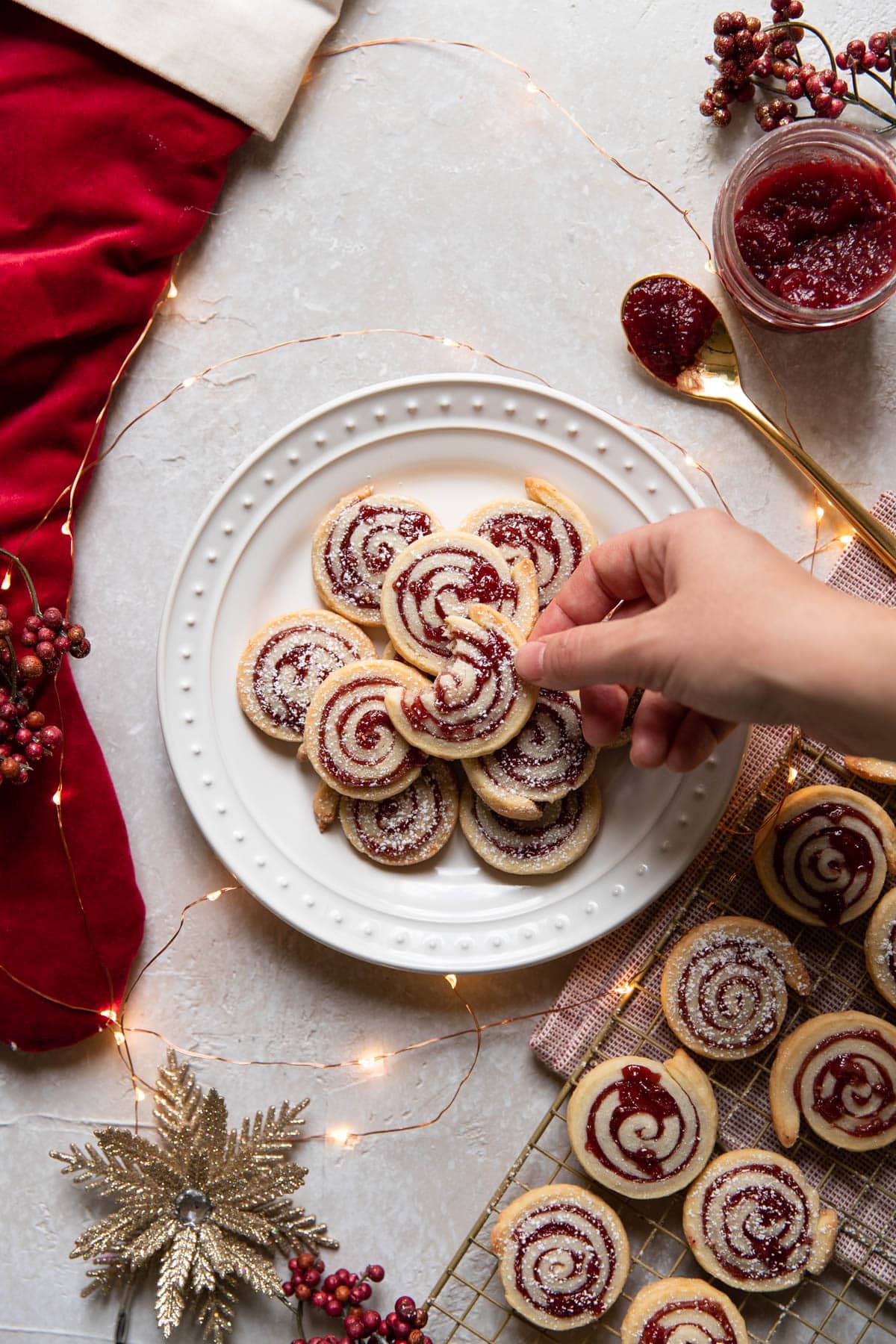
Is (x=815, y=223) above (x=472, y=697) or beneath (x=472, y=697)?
above

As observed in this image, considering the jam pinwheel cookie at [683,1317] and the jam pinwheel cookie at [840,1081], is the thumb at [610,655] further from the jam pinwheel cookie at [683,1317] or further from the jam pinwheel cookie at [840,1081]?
the jam pinwheel cookie at [683,1317]

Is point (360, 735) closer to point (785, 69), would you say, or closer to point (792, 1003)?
point (792, 1003)

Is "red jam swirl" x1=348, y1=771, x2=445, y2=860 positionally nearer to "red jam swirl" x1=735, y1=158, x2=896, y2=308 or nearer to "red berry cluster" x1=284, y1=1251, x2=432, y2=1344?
"red berry cluster" x1=284, y1=1251, x2=432, y2=1344

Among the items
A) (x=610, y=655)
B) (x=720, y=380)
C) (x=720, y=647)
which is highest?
(x=720, y=380)

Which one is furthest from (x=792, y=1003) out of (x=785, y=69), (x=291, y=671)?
(x=785, y=69)

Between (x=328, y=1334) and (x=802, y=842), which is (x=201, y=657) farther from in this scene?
(x=328, y=1334)

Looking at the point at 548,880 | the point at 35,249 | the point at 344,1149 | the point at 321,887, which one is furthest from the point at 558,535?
the point at 344,1149

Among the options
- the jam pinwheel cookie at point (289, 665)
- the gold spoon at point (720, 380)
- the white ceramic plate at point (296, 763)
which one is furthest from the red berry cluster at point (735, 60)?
the jam pinwheel cookie at point (289, 665)
